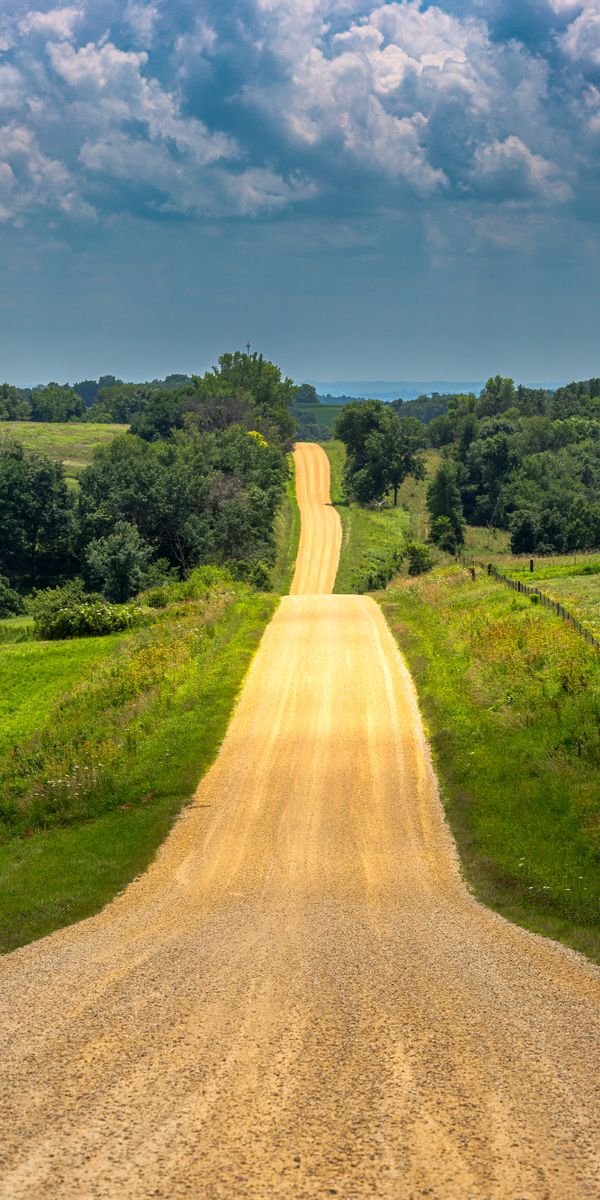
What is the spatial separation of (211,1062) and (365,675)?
85.0 ft

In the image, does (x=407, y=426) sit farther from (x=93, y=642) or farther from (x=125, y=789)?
(x=125, y=789)

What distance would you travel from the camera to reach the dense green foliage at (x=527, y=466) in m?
93.8

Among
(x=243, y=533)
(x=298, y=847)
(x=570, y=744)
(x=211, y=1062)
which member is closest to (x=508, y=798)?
(x=570, y=744)

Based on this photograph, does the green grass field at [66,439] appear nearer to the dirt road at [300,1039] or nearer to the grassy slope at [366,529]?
the grassy slope at [366,529]

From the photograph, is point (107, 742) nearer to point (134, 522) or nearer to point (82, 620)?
Answer: point (82, 620)

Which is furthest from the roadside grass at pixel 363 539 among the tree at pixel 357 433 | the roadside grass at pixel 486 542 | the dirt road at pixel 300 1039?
the dirt road at pixel 300 1039

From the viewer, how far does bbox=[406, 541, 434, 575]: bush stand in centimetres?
7406

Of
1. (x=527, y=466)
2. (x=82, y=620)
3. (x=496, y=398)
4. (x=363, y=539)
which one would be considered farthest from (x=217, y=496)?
(x=496, y=398)

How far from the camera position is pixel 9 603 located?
260ft

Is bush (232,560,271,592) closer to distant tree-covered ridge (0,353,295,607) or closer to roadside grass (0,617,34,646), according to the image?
distant tree-covered ridge (0,353,295,607)

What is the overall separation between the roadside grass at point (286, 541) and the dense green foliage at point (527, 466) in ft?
77.0

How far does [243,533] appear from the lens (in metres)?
81.3

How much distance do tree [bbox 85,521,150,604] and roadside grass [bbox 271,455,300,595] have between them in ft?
51.0

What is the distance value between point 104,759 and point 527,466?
105 m
